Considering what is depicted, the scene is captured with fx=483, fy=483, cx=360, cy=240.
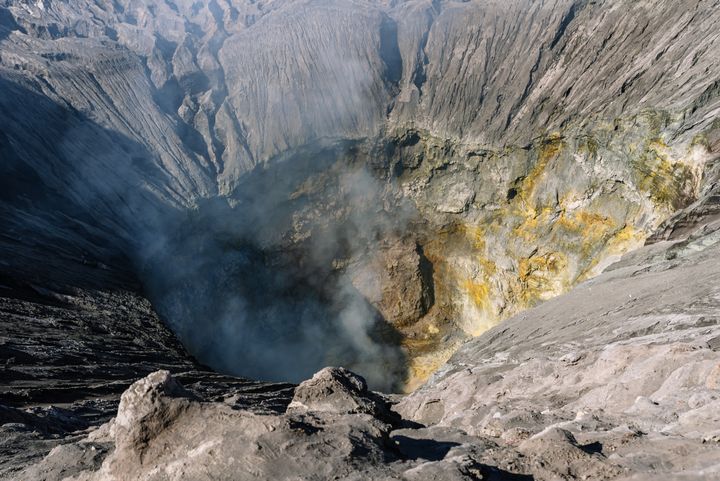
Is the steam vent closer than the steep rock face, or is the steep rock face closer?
the steam vent

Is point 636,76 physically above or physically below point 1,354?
above

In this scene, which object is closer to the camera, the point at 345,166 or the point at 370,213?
the point at 345,166

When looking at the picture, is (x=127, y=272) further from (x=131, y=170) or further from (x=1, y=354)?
(x=1, y=354)

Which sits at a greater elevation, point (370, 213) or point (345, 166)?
point (345, 166)

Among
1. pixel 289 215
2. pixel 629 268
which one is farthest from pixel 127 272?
pixel 629 268

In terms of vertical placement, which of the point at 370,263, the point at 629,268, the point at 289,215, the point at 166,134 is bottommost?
the point at 629,268

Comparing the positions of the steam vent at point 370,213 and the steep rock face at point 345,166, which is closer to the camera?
the steam vent at point 370,213

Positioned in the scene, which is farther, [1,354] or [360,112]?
[360,112]

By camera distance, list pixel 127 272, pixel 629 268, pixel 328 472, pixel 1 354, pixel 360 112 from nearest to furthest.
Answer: pixel 328 472, pixel 1 354, pixel 629 268, pixel 127 272, pixel 360 112
